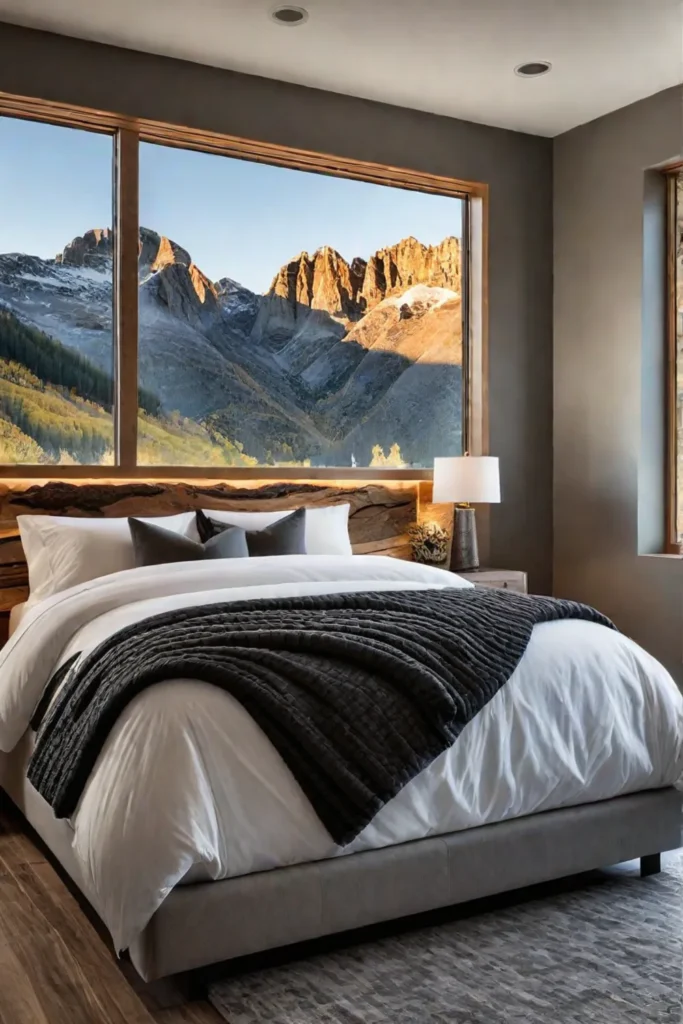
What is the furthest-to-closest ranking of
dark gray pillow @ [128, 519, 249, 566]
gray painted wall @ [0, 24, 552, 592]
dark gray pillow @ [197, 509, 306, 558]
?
1. gray painted wall @ [0, 24, 552, 592]
2. dark gray pillow @ [197, 509, 306, 558]
3. dark gray pillow @ [128, 519, 249, 566]

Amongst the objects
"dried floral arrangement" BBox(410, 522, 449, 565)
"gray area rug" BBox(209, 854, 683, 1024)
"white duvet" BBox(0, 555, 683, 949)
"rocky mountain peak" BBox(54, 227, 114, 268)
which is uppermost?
"rocky mountain peak" BBox(54, 227, 114, 268)

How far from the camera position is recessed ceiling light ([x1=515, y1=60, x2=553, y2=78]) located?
4.42 m

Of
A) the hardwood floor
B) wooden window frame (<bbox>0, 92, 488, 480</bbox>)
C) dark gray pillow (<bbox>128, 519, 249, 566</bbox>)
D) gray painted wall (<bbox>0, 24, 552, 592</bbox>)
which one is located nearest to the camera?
the hardwood floor

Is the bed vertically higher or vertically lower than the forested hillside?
lower

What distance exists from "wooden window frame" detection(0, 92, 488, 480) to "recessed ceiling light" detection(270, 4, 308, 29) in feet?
2.05

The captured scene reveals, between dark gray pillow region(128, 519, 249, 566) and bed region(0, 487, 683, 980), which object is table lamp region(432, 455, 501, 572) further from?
bed region(0, 487, 683, 980)

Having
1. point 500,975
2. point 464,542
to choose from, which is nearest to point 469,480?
point 464,542

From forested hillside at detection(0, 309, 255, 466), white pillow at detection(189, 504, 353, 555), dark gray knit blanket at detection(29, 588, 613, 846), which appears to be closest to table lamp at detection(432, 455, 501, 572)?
white pillow at detection(189, 504, 353, 555)

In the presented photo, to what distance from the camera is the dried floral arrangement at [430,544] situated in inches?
189

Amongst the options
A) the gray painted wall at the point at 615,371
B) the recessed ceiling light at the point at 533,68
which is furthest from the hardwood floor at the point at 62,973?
the recessed ceiling light at the point at 533,68

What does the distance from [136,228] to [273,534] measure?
154cm

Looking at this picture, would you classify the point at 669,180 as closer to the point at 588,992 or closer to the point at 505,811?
the point at 505,811

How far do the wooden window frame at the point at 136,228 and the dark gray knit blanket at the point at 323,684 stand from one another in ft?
5.69

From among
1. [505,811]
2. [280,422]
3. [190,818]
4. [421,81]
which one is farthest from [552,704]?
[421,81]
